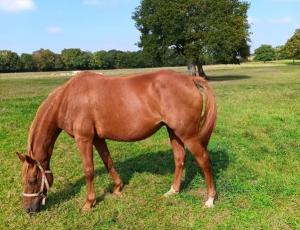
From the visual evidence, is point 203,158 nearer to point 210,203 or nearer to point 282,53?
point 210,203

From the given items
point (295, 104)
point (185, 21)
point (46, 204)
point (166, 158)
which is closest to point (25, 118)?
point (166, 158)

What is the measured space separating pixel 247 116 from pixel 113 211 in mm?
8193

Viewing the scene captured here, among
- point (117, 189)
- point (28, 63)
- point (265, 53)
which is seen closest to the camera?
point (117, 189)

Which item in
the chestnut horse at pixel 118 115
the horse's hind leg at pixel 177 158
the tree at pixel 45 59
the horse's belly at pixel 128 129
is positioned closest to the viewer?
the chestnut horse at pixel 118 115

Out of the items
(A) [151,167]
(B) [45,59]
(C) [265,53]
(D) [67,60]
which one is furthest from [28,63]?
(A) [151,167]

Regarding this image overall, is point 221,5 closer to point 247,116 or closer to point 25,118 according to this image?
point 247,116

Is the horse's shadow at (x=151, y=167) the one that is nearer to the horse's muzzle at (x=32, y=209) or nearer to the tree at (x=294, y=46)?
the horse's muzzle at (x=32, y=209)

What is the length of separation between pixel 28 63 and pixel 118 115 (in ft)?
278

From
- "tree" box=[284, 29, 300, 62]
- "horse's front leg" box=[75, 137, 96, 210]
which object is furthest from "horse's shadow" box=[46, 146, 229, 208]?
"tree" box=[284, 29, 300, 62]

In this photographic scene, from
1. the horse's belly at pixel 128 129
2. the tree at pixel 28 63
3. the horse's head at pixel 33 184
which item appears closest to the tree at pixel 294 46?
the tree at pixel 28 63

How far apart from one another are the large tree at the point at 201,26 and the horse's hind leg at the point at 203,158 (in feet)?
96.1

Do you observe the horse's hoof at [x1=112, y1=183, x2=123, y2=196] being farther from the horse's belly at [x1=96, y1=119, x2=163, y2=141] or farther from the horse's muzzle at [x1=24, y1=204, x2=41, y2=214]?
the horse's muzzle at [x1=24, y1=204, x2=41, y2=214]

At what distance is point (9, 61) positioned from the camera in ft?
273

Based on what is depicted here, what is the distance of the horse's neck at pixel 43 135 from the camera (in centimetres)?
554
